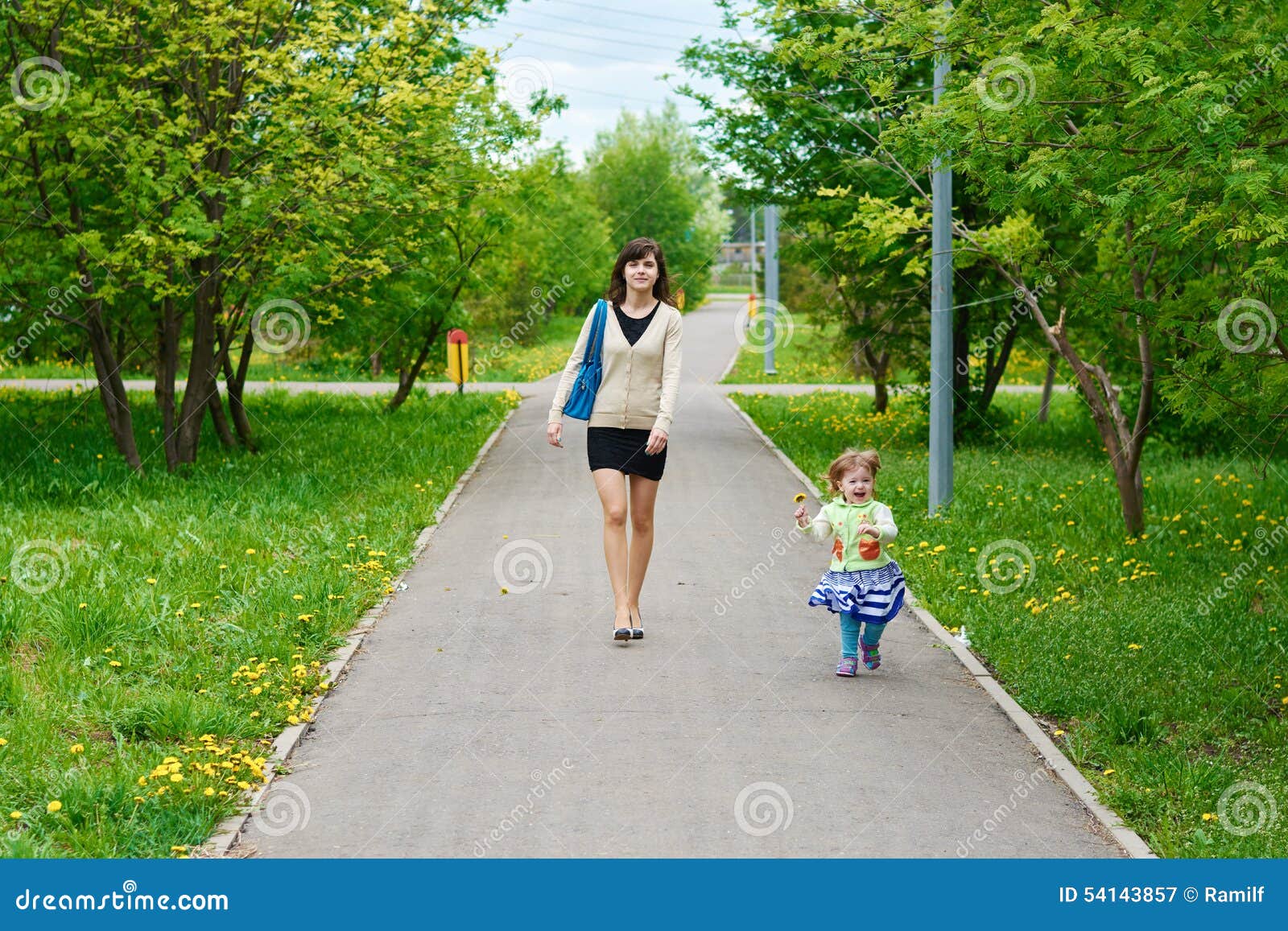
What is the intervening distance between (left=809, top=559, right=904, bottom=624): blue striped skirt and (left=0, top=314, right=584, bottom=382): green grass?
53.6 ft

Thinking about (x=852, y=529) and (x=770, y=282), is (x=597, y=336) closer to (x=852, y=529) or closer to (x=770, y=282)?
(x=852, y=529)

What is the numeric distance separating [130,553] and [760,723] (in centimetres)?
521

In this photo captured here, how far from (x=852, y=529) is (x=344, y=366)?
993 inches

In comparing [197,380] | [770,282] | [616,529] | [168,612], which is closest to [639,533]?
[616,529]

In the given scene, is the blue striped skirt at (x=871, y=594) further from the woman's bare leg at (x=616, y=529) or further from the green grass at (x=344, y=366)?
the green grass at (x=344, y=366)

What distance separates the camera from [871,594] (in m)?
6.72

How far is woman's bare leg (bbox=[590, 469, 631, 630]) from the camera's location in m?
7.23

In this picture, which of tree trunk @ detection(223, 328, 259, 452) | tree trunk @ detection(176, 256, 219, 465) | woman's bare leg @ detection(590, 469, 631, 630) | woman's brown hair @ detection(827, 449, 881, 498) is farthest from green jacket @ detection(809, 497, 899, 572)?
tree trunk @ detection(223, 328, 259, 452)

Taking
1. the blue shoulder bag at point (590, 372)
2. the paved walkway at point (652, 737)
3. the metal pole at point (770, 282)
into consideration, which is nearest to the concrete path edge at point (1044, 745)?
the paved walkway at point (652, 737)

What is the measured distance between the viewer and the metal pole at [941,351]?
1149cm

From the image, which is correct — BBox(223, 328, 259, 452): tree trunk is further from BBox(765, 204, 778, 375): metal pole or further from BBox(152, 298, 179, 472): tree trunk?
BBox(765, 204, 778, 375): metal pole

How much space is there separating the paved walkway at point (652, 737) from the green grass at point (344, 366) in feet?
47.9

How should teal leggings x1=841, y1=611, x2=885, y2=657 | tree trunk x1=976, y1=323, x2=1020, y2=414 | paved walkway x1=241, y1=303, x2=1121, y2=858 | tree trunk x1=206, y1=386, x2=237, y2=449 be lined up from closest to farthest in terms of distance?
1. paved walkway x1=241, y1=303, x2=1121, y2=858
2. teal leggings x1=841, y1=611, x2=885, y2=657
3. tree trunk x1=206, y1=386, x2=237, y2=449
4. tree trunk x1=976, y1=323, x2=1020, y2=414

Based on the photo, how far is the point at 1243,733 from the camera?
616 centimetres
